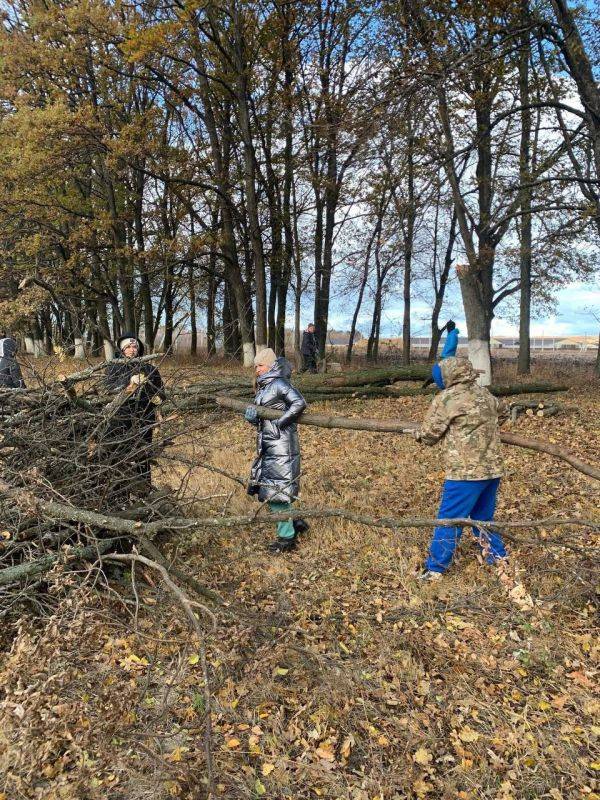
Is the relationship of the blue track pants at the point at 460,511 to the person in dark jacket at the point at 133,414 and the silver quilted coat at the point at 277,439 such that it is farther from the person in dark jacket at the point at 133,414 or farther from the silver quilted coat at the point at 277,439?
the person in dark jacket at the point at 133,414

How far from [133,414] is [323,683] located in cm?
233

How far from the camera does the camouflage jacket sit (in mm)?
3990

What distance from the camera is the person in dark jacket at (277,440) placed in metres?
4.68

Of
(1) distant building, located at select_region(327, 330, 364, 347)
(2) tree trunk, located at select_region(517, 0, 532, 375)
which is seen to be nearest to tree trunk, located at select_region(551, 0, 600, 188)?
(2) tree trunk, located at select_region(517, 0, 532, 375)

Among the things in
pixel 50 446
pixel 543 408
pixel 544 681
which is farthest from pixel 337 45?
pixel 544 681

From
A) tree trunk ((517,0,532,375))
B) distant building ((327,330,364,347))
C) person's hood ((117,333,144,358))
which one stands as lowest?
person's hood ((117,333,144,358))

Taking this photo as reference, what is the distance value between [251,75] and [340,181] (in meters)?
4.30

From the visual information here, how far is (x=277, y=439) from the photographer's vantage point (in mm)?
4715

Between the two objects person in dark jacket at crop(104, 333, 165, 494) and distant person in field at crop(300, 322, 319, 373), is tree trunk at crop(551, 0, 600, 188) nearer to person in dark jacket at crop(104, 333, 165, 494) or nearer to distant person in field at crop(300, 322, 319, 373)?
person in dark jacket at crop(104, 333, 165, 494)

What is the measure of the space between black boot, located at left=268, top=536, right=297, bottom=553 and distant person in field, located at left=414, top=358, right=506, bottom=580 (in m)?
1.21

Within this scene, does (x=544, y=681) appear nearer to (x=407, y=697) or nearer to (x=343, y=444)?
(x=407, y=697)

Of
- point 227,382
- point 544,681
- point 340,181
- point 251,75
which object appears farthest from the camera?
point 340,181

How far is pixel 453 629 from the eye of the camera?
3512 mm

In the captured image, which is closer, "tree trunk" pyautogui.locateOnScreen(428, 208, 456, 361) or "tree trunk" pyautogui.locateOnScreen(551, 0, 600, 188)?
"tree trunk" pyautogui.locateOnScreen(551, 0, 600, 188)
